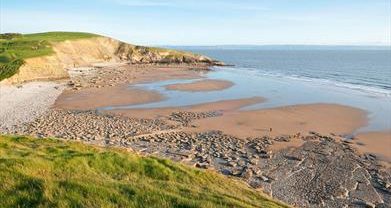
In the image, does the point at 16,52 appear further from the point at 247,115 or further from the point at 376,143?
the point at 376,143

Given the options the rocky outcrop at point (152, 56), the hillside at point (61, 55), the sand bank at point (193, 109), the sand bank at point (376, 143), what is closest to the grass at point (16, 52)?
the hillside at point (61, 55)

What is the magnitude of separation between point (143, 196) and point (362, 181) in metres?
16.8

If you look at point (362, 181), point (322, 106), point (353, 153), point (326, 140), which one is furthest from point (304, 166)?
point (322, 106)

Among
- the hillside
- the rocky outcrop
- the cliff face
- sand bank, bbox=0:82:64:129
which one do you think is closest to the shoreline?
sand bank, bbox=0:82:64:129

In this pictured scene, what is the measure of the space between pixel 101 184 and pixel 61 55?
84.5m

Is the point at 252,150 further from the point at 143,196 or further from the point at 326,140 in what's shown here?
the point at 143,196

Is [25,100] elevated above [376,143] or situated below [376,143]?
below

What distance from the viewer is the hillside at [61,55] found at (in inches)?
2564

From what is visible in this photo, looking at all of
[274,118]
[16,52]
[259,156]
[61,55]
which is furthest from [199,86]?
[259,156]

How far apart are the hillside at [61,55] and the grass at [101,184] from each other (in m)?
47.2

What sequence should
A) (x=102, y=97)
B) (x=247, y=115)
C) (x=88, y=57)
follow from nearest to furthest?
(x=247, y=115) → (x=102, y=97) → (x=88, y=57)

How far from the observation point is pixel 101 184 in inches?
442

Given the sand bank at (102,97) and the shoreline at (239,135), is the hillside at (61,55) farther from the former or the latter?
the shoreline at (239,135)

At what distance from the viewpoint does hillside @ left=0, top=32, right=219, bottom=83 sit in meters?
65.1
